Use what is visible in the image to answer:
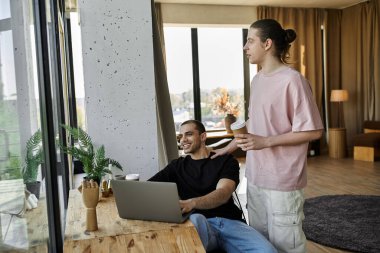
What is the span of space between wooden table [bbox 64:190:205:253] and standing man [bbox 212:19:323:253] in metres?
0.56

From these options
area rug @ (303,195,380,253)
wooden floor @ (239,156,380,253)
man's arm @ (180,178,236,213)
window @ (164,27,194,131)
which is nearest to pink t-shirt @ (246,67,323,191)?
Answer: man's arm @ (180,178,236,213)

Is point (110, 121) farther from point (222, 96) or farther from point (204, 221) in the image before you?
point (222, 96)

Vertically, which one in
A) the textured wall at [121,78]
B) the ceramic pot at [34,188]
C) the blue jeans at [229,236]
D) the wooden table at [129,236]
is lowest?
the blue jeans at [229,236]

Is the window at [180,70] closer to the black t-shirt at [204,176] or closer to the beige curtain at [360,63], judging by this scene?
the beige curtain at [360,63]

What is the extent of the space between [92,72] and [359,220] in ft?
9.66

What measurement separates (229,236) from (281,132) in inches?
23.1

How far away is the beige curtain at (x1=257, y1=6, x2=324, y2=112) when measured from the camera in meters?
7.89

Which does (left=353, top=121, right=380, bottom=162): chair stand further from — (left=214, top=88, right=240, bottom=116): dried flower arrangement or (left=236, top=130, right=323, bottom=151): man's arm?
(left=236, top=130, right=323, bottom=151): man's arm

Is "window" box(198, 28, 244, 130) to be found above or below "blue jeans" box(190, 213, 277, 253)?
above

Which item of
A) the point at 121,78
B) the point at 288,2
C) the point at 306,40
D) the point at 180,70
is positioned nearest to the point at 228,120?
the point at 180,70

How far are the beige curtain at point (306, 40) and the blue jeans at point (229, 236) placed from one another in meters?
6.38

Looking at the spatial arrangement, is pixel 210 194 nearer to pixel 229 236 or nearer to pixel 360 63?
pixel 229 236

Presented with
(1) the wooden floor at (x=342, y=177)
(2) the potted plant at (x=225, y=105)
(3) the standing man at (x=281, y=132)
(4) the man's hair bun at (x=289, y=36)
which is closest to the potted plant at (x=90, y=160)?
(3) the standing man at (x=281, y=132)

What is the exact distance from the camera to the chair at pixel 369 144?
6953mm
